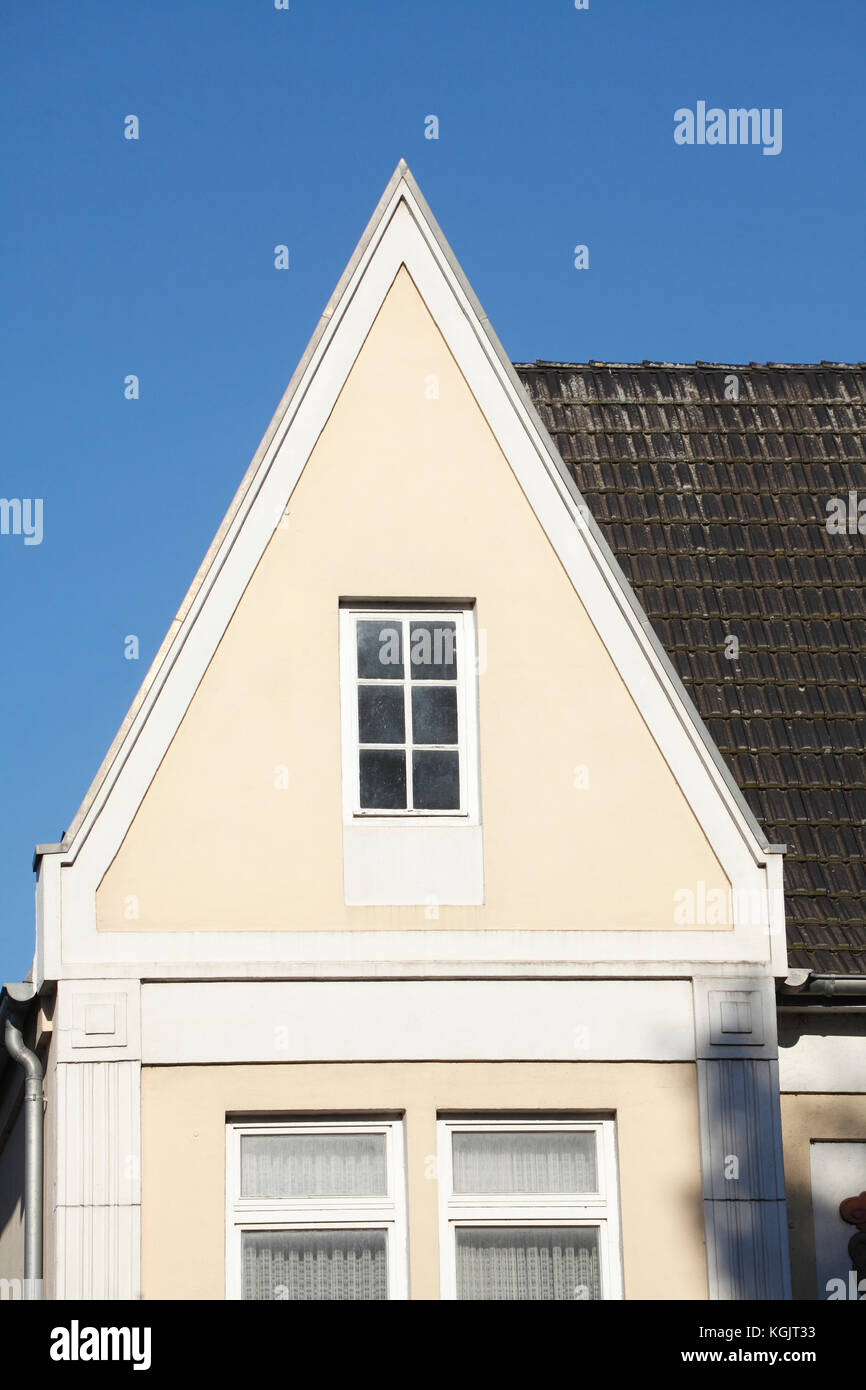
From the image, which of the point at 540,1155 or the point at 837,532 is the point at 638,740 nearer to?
the point at 540,1155

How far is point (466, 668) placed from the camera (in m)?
13.2

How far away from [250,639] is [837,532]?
17.5ft

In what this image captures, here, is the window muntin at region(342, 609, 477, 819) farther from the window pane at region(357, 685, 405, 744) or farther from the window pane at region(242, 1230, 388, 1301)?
the window pane at region(242, 1230, 388, 1301)

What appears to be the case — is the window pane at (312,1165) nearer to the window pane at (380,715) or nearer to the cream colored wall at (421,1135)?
the cream colored wall at (421,1135)

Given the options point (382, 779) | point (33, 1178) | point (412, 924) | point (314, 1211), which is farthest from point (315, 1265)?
point (382, 779)

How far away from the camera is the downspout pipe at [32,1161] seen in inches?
479

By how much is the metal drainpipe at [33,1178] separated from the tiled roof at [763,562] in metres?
4.62

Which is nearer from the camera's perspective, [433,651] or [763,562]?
[433,651]

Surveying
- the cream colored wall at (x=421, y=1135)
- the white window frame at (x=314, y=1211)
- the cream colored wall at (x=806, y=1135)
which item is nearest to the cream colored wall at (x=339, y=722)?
the cream colored wall at (x=421, y=1135)

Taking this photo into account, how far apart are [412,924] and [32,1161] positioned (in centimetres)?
254

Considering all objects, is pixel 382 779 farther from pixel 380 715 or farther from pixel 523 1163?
pixel 523 1163

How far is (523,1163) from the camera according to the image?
12.3 meters
